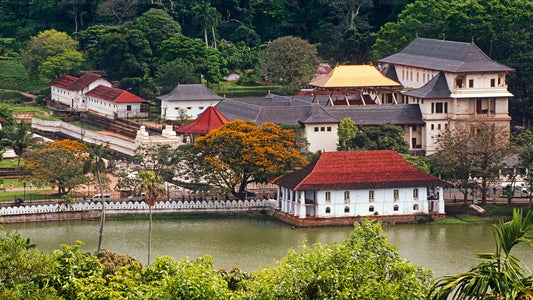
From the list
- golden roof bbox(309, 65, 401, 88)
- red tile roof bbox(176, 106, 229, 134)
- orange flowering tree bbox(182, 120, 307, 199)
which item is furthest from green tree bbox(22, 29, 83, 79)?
orange flowering tree bbox(182, 120, 307, 199)

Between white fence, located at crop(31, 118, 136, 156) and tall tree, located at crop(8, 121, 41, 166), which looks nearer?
tall tree, located at crop(8, 121, 41, 166)

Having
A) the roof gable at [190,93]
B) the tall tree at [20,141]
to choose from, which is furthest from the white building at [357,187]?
the roof gable at [190,93]

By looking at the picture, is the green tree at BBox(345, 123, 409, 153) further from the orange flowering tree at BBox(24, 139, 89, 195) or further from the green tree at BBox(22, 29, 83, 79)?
the green tree at BBox(22, 29, 83, 79)

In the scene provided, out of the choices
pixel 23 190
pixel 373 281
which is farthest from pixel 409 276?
pixel 23 190

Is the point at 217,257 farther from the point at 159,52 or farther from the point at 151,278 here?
the point at 159,52

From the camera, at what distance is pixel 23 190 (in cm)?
6309

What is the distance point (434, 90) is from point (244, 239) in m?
22.6

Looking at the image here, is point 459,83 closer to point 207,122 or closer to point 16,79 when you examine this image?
point 207,122

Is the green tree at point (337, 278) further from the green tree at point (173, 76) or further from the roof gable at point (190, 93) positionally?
the green tree at point (173, 76)

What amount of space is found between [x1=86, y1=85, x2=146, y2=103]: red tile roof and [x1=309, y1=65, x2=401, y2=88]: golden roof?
43.6 ft

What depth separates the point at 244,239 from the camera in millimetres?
54094

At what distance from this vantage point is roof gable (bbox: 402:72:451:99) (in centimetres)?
7188

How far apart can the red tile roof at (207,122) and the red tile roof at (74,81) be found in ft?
59.3

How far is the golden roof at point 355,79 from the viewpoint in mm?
77125
